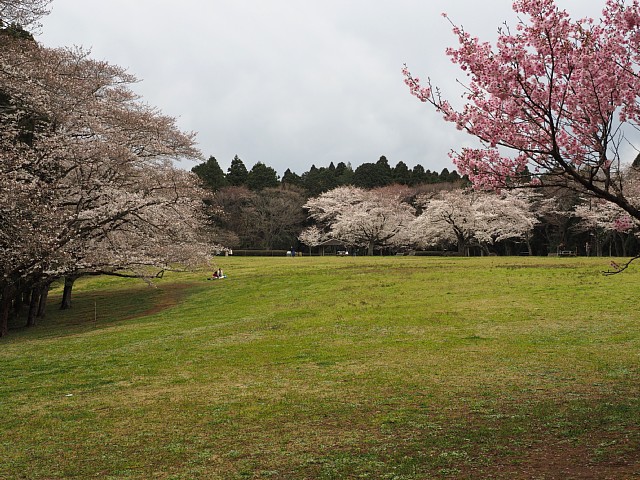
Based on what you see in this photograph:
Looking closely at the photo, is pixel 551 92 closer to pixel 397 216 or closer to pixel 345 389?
pixel 345 389

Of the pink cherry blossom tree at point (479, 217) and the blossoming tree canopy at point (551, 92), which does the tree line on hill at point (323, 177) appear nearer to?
the pink cherry blossom tree at point (479, 217)

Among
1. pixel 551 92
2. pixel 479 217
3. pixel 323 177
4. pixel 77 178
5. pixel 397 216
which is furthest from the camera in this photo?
pixel 323 177

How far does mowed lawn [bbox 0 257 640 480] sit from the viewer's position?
21.9 ft

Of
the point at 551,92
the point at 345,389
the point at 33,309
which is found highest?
the point at 551,92

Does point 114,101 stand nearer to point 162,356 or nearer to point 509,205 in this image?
point 162,356

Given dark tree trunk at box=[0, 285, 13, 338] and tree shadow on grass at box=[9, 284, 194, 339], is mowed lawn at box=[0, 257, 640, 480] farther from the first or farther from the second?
tree shadow on grass at box=[9, 284, 194, 339]

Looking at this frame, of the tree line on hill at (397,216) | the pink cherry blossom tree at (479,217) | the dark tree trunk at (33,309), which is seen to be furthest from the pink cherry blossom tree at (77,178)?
the pink cherry blossom tree at (479,217)

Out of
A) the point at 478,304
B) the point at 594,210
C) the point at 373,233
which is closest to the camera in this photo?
the point at 478,304

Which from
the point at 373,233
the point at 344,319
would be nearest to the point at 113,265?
the point at 344,319

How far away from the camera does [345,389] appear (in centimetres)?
1045

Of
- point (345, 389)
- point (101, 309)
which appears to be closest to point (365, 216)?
point (101, 309)

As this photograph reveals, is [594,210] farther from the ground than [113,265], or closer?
farther from the ground

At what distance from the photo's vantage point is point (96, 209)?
2261 centimetres

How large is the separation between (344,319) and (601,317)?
7839mm
